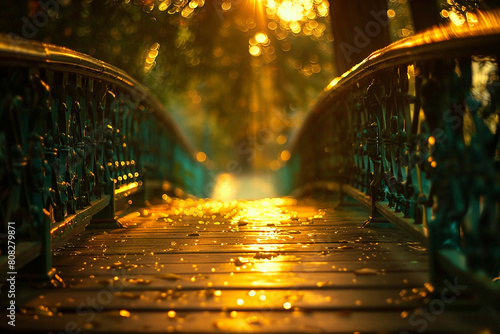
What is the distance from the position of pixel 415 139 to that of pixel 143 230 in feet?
8.92

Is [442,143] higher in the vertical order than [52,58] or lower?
lower

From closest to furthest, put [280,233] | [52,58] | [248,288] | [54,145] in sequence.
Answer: [248,288], [52,58], [54,145], [280,233]

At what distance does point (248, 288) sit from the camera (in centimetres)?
318

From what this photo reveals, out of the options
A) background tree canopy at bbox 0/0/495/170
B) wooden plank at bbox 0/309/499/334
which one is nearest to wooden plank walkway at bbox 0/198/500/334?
wooden plank at bbox 0/309/499/334

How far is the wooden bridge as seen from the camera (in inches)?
105

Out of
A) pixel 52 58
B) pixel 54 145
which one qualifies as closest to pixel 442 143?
pixel 52 58

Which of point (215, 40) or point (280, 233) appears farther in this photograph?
point (215, 40)

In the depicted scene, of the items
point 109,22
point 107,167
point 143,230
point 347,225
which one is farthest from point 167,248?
point 109,22

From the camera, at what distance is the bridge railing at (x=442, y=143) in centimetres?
261

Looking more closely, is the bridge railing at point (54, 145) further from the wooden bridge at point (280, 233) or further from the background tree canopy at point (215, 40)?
the background tree canopy at point (215, 40)

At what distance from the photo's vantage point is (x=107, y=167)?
543 centimetres

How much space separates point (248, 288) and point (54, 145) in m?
1.58

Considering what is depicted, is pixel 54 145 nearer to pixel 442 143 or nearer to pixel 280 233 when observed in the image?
pixel 280 233

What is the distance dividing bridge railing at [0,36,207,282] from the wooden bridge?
12 mm
